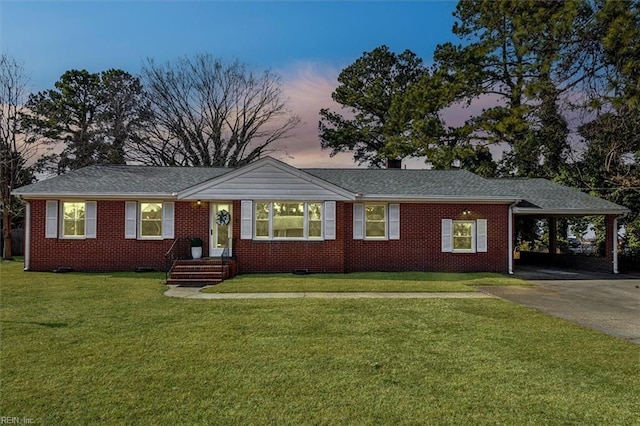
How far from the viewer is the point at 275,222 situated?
1510 cm

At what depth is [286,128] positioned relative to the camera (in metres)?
32.5

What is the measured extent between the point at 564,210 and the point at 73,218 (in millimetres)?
18769

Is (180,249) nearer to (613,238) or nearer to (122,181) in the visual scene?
(122,181)

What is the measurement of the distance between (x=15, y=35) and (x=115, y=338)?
9.25 metres

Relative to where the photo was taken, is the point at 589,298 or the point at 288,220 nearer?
the point at 589,298

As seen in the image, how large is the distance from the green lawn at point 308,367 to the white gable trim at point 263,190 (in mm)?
6786

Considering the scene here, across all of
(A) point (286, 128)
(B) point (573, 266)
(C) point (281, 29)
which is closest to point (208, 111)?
(A) point (286, 128)

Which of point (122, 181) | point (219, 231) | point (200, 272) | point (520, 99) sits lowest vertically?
point (200, 272)

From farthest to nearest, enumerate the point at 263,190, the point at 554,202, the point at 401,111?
1. the point at 401,111
2. the point at 554,202
3. the point at 263,190

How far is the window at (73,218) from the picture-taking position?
1522cm

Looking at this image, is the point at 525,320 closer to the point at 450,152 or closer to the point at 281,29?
the point at 281,29

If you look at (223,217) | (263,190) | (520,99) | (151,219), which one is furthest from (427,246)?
(151,219)

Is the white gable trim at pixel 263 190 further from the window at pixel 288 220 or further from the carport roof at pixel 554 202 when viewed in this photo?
the carport roof at pixel 554 202

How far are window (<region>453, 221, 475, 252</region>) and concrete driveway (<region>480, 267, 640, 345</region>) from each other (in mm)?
2127
